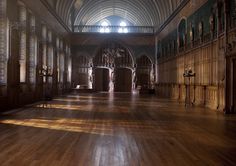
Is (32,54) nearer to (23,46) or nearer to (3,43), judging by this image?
(23,46)

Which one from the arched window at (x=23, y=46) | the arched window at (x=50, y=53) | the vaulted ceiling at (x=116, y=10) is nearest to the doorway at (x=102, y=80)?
the vaulted ceiling at (x=116, y=10)

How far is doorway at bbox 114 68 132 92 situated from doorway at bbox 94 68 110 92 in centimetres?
139

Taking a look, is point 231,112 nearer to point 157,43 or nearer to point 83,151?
point 83,151

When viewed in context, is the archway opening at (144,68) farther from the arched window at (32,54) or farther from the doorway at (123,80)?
the arched window at (32,54)

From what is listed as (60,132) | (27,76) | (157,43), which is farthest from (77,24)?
(60,132)

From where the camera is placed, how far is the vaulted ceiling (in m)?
31.3

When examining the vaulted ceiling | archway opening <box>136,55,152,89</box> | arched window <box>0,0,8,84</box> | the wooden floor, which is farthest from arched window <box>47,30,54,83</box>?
the wooden floor

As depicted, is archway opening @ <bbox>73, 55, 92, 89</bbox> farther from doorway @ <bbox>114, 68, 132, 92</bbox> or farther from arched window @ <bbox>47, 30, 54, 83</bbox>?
arched window @ <bbox>47, 30, 54, 83</bbox>

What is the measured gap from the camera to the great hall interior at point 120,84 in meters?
6.24

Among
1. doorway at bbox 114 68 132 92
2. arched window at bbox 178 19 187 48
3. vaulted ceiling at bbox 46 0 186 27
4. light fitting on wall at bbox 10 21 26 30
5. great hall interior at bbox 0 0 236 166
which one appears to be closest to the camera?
great hall interior at bbox 0 0 236 166

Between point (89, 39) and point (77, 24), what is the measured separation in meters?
3.48

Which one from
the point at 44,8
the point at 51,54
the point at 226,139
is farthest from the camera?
the point at 51,54

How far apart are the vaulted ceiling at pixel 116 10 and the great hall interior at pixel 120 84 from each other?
0.20m

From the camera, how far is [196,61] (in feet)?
63.7
